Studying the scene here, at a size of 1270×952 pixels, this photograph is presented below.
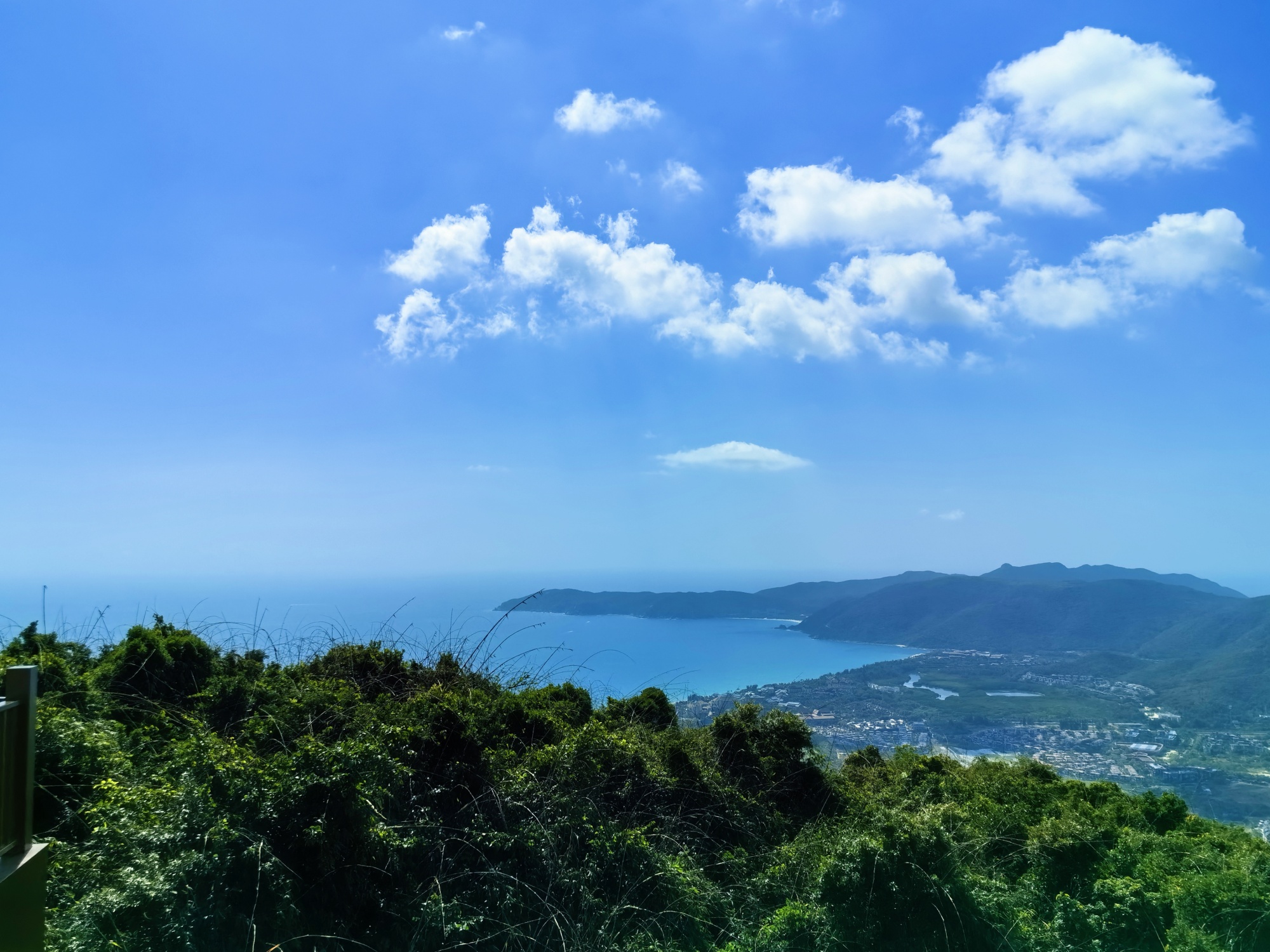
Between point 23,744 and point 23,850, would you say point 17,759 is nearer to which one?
point 23,744

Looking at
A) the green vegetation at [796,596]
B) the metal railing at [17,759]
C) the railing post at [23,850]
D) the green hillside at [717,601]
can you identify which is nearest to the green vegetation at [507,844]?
the railing post at [23,850]

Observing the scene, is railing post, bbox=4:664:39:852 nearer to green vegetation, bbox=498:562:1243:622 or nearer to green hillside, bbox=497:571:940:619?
green hillside, bbox=497:571:940:619

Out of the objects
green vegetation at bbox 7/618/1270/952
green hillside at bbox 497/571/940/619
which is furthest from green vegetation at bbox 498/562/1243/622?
green vegetation at bbox 7/618/1270/952

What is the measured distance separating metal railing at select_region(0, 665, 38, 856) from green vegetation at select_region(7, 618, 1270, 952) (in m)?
0.71

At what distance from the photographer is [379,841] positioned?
3.68 m

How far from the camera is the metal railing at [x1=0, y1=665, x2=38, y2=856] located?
2.50 m

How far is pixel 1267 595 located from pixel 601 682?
20.1m

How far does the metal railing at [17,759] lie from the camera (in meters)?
2.50

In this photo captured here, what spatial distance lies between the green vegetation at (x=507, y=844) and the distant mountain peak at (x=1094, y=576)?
35.0 m

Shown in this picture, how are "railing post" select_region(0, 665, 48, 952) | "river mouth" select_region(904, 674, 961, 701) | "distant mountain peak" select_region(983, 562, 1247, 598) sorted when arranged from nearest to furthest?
"railing post" select_region(0, 665, 48, 952) → "river mouth" select_region(904, 674, 961, 701) → "distant mountain peak" select_region(983, 562, 1247, 598)

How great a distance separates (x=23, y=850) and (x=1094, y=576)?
5680cm

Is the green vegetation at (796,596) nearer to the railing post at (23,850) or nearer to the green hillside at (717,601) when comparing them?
the green hillside at (717,601)

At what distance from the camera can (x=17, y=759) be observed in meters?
2.53

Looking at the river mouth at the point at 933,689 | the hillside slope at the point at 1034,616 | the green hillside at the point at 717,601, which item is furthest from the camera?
the green hillside at the point at 717,601
